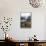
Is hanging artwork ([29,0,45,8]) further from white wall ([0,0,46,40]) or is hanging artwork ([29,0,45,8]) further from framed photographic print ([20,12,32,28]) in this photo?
framed photographic print ([20,12,32,28])

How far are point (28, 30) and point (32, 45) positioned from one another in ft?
2.38

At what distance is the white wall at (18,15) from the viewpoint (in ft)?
14.0

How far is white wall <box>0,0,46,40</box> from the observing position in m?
4.25

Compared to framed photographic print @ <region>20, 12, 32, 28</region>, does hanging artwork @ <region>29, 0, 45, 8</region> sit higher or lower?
higher

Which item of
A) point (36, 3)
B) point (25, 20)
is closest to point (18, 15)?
point (25, 20)

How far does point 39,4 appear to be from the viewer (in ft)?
14.2

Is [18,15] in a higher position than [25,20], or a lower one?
higher

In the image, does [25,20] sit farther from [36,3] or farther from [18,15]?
[36,3]

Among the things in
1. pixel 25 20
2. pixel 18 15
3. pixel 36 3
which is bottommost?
pixel 25 20

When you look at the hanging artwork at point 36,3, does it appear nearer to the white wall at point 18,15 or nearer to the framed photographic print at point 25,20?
the white wall at point 18,15

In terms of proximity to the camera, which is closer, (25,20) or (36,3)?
(25,20)

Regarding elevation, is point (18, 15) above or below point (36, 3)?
below

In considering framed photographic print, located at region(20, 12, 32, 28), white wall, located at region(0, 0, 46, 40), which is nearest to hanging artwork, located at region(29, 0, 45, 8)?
white wall, located at region(0, 0, 46, 40)

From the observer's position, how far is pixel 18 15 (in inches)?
168
